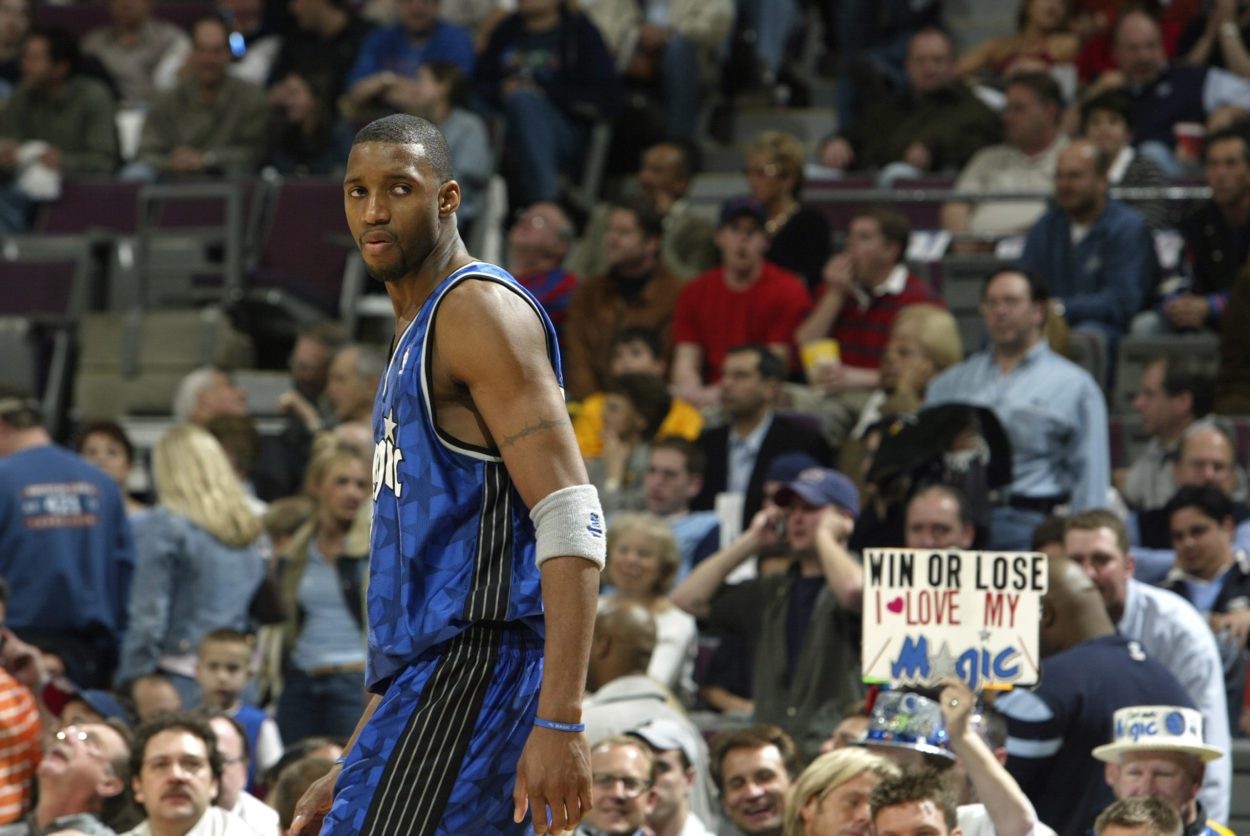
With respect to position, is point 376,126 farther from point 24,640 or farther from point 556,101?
point 556,101

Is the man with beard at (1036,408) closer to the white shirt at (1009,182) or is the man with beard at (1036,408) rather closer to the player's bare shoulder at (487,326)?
the white shirt at (1009,182)

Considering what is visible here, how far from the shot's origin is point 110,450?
33.2 feet

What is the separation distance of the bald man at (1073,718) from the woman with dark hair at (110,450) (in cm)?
510

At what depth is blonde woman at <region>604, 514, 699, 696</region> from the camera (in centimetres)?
802

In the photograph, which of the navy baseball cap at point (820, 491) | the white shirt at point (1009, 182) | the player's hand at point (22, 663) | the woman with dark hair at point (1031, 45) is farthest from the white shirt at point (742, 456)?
the woman with dark hair at point (1031, 45)

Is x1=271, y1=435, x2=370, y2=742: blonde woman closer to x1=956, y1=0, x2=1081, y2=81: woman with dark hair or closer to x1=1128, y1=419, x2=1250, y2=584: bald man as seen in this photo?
x1=1128, y1=419, x2=1250, y2=584: bald man

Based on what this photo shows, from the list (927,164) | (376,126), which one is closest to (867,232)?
(927,164)

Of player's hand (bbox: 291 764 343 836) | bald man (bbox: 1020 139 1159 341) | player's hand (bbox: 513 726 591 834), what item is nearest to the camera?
player's hand (bbox: 513 726 591 834)

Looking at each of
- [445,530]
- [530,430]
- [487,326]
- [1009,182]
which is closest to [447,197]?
[487,326]

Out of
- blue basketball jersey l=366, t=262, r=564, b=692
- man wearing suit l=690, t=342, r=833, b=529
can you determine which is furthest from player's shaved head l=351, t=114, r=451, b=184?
man wearing suit l=690, t=342, r=833, b=529

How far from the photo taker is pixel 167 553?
8.92m

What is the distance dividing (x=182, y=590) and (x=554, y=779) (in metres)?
5.90

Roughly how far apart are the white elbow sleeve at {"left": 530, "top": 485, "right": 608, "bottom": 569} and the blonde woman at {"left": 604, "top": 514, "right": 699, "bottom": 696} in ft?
15.2

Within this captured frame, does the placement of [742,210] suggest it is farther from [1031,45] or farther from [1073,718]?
[1073,718]
